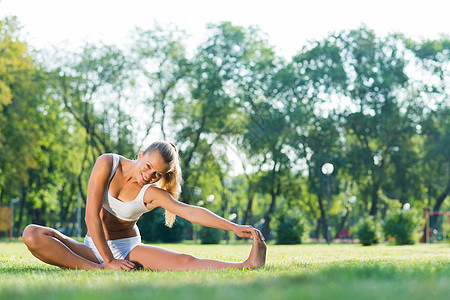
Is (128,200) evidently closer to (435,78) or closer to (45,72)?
(45,72)

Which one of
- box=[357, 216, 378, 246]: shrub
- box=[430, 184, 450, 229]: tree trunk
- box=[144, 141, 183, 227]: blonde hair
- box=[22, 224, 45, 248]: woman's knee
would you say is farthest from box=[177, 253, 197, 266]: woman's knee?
box=[430, 184, 450, 229]: tree trunk

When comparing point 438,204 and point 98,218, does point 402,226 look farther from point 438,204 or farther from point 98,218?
point 98,218

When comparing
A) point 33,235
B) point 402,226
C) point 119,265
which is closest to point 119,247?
point 119,265

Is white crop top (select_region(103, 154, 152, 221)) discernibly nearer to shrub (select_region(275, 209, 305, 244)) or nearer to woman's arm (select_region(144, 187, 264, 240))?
woman's arm (select_region(144, 187, 264, 240))

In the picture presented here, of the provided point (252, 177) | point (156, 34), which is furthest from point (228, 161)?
point (156, 34)

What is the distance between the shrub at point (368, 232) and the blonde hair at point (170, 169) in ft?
69.6

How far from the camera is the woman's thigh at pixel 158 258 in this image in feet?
18.7

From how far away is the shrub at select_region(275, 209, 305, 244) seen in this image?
27797 millimetres

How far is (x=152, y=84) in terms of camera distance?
1551 inches

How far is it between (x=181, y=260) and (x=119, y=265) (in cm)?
65

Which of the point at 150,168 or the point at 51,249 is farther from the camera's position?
the point at 51,249

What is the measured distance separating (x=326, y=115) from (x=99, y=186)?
34.2 metres

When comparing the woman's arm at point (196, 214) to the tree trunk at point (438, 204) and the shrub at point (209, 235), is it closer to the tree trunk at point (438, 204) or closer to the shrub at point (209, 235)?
the shrub at point (209, 235)

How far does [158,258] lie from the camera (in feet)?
19.1
